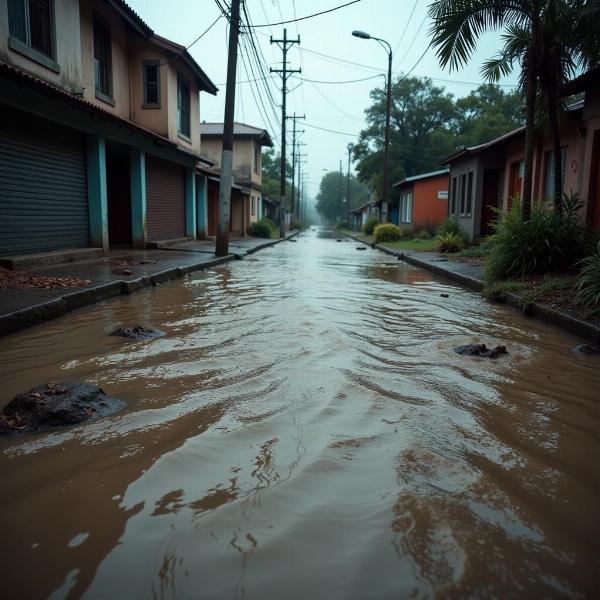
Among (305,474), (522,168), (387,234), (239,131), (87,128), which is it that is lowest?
(305,474)

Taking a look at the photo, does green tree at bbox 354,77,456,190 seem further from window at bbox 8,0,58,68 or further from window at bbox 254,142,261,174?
window at bbox 8,0,58,68

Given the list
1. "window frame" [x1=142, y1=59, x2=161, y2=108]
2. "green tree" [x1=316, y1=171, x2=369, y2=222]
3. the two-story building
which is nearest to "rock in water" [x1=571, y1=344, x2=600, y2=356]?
the two-story building

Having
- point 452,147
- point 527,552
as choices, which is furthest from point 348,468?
point 452,147

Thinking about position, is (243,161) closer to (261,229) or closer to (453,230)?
(261,229)

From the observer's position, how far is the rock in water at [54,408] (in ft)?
10.4

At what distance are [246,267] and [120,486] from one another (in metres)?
11.7

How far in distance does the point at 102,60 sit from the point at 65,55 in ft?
12.1

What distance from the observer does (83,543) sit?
2041 mm

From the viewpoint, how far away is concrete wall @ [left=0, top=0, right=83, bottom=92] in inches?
446

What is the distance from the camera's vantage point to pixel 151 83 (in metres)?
18.7

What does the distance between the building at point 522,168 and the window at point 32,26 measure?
33.3 feet

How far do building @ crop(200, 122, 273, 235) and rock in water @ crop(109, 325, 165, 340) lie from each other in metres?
25.7

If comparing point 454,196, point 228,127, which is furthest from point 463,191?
point 228,127

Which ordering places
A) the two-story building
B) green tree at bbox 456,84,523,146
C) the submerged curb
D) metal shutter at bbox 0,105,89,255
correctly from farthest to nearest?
green tree at bbox 456,84,523,146
the two-story building
metal shutter at bbox 0,105,89,255
the submerged curb
